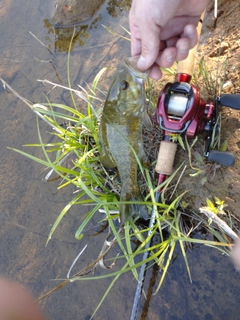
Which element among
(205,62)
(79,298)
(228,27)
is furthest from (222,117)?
(79,298)

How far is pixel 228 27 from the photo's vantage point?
140 inches

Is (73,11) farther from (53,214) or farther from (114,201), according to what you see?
(114,201)

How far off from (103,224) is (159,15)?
7.64 feet

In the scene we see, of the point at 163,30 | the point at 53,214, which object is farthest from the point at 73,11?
the point at 53,214

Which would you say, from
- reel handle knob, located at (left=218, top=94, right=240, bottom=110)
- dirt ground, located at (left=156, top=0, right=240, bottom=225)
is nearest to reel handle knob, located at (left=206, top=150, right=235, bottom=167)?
dirt ground, located at (left=156, top=0, right=240, bottom=225)

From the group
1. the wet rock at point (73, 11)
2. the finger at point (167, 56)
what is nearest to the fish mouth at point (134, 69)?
the finger at point (167, 56)

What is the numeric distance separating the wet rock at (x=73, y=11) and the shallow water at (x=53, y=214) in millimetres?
170

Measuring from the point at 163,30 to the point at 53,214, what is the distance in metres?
2.46

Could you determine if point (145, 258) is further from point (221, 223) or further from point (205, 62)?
point (205, 62)

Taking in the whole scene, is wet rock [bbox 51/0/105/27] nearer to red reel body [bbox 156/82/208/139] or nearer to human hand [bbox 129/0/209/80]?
human hand [bbox 129/0/209/80]

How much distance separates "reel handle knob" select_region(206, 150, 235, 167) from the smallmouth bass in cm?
67

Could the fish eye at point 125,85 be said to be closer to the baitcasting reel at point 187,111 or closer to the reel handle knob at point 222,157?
the baitcasting reel at point 187,111

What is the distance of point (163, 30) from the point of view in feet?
8.85

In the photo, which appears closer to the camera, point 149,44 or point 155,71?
point 149,44
